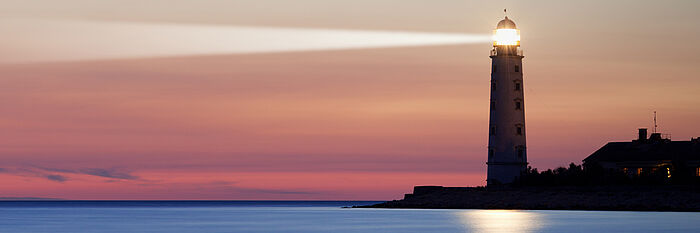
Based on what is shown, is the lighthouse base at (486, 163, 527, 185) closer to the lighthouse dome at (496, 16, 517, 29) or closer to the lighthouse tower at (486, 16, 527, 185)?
the lighthouse tower at (486, 16, 527, 185)

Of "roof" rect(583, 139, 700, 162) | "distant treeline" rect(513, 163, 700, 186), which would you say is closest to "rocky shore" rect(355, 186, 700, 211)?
"distant treeline" rect(513, 163, 700, 186)

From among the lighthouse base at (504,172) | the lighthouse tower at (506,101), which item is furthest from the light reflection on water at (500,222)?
the lighthouse tower at (506,101)

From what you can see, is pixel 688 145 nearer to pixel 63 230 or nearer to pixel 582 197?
pixel 582 197

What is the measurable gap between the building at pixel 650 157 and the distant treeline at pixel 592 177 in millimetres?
720

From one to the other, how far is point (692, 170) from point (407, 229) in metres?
29.9

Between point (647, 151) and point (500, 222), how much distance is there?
2125 centimetres

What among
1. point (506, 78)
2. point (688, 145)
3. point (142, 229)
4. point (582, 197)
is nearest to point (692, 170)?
point (688, 145)

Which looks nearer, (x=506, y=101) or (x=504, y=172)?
(x=506, y=101)

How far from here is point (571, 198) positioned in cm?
8338

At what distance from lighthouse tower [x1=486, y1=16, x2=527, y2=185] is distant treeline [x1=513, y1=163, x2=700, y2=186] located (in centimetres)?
180

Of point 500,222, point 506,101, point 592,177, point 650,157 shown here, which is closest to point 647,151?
point 650,157

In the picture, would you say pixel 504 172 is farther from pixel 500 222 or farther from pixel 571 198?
pixel 500 222

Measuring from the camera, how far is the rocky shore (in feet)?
260

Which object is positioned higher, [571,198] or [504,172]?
[504,172]
